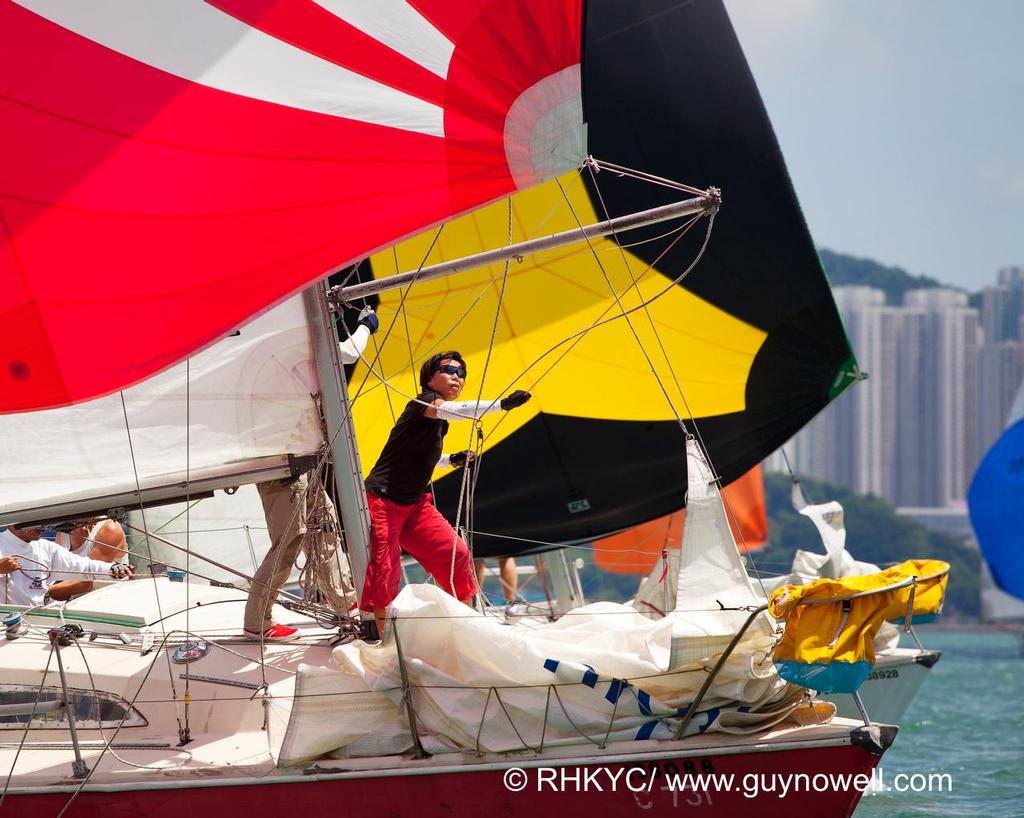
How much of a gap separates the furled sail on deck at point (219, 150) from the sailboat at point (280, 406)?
0.04 feet

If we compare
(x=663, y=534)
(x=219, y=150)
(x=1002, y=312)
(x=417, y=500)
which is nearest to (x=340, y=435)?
(x=417, y=500)

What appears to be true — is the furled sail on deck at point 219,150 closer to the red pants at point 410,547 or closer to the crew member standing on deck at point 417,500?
the crew member standing on deck at point 417,500

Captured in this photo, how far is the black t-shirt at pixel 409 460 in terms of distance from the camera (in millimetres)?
6223

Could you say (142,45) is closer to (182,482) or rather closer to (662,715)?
(182,482)

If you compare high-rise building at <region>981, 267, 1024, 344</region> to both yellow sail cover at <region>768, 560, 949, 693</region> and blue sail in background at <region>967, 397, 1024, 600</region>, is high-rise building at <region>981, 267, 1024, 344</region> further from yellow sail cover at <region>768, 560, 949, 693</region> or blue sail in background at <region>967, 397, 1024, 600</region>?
yellow sail cover at <region>768, 560, 949, 693</region>

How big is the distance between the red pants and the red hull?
113 centimetres

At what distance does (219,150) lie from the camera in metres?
5.32

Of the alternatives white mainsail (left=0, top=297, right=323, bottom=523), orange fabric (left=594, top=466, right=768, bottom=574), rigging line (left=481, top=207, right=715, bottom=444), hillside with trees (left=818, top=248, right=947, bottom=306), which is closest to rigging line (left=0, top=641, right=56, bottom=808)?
white mainsail (left=0, top=297, right=323, bottom=523)

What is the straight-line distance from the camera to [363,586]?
5.96 metres

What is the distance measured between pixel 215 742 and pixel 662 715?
69.7 inches

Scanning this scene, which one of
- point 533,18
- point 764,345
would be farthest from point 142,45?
point 764,345

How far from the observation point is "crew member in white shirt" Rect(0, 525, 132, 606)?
7.09m

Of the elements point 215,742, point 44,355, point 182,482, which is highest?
point 44,355

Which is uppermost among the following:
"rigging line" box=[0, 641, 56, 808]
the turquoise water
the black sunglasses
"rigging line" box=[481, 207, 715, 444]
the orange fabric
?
"rigging line" box=[481, 207, 715, 444]
